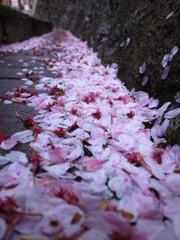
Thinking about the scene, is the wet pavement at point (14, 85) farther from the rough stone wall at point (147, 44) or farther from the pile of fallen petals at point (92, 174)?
the rough stone wall at point (147, 44)

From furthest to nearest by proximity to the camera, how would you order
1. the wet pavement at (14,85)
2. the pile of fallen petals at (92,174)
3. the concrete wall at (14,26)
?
1. the concrete wall at (14,26)
2. the wet pavement at (14,85)
3. the pile of fallen petals at (92,174)

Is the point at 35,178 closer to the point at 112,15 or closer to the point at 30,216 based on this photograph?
the point at 30,216

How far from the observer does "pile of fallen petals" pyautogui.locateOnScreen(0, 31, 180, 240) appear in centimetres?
84

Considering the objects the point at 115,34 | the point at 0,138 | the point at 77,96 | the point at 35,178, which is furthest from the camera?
the point at 115,34

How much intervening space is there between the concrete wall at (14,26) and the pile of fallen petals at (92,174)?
3.95 m

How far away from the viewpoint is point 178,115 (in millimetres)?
1362

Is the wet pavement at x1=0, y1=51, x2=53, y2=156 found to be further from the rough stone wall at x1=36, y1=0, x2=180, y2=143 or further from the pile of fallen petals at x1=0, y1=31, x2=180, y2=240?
the rough stone wall at x1=36, y1=0, x2=180, y2=143

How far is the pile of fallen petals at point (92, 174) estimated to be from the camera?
2.77 feet

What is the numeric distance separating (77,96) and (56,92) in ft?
0.68

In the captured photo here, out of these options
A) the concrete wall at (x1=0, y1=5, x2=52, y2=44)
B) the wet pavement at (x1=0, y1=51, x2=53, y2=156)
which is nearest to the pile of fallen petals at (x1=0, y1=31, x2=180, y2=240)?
the wet pavement at (x1=0, y1=51, x2=53, y2=156)

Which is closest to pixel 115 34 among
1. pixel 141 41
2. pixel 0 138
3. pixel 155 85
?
pixel 141 41

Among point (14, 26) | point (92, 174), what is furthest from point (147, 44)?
point (14, 26)

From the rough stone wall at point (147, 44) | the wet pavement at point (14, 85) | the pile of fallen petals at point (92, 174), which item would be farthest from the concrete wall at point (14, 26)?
Answer: the pile of fallen petals at point (92, 174)

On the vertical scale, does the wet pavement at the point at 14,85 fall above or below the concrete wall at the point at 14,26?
below
